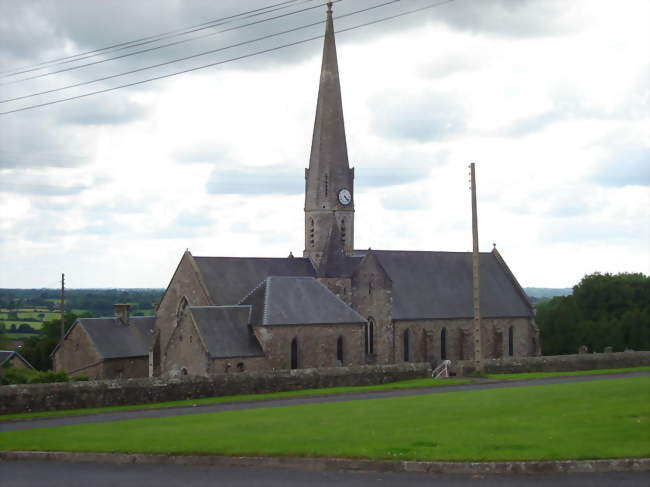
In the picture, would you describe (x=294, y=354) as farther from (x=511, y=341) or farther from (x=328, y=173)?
(x=511, y=341)

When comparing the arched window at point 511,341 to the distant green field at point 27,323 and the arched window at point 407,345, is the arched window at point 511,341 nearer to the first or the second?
the arched window at point 407,345

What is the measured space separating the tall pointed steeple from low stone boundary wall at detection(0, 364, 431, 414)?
2270cm

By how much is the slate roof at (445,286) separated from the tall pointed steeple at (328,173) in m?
3.17

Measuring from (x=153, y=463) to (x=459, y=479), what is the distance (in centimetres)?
656

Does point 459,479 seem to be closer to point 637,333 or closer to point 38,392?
point 38,392

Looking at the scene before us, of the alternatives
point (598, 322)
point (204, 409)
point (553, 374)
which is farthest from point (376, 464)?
point (598, 322)

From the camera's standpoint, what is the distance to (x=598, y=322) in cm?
7050

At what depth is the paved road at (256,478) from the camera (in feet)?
50.6

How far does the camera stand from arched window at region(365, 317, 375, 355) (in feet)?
178

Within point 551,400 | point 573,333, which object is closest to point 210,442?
point 551,400

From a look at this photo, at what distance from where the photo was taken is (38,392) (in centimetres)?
2775

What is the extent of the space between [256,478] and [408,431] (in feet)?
15.4

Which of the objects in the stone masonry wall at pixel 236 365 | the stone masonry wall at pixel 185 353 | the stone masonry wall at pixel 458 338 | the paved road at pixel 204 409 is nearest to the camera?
the paved road at pixel 204 409

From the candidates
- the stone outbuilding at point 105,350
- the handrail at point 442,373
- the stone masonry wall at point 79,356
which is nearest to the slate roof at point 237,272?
the stone outbuilding at point 105,350
